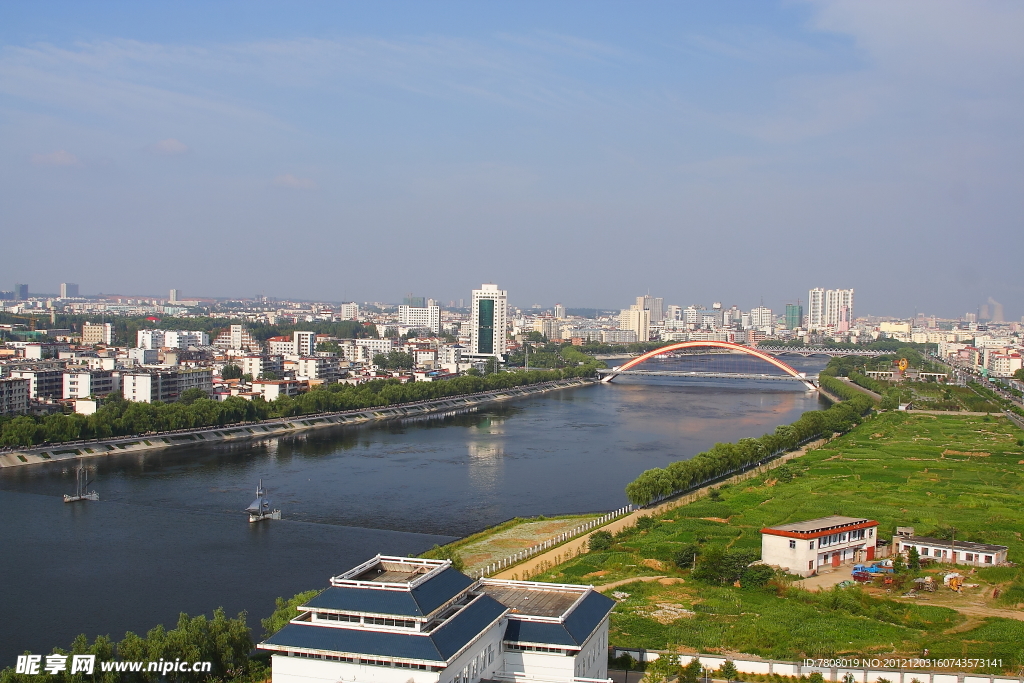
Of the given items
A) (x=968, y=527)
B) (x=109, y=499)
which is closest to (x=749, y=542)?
(x=968, y=527)

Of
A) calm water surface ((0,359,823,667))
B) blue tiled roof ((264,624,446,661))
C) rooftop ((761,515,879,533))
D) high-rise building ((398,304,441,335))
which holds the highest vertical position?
high-rise building ((398,304,441,335))

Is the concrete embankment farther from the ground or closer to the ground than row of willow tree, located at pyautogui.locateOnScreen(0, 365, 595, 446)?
closer to the ground

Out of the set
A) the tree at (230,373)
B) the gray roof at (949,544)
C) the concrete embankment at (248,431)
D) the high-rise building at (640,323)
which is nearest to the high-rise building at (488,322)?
the concrete embankment at (248,431)

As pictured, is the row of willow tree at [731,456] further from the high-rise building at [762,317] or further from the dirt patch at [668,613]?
the high-rise building at [762,317]

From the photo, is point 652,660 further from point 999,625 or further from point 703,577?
point 999,625

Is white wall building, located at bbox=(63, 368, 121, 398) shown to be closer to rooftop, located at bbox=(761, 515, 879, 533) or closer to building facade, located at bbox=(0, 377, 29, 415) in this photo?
building facade, located at bbox=(0, 377, 29, 415)

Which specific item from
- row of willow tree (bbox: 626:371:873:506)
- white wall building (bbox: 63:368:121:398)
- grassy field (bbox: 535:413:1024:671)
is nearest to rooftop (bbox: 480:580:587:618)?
grassy field (bbox: 535:413:1024:671)
